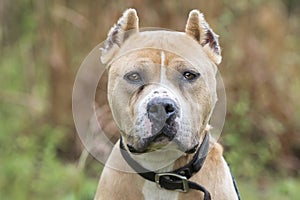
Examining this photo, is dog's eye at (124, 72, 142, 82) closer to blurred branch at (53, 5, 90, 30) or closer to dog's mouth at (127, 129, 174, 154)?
dog's mouth at (127, 129, 174, 154)

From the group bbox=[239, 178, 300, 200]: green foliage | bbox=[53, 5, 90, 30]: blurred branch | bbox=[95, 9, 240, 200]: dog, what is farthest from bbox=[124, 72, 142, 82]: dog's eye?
bbox=[53, 5, 90, 30]: blurred branch

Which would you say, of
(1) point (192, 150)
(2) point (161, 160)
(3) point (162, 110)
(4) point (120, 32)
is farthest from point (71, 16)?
(3) point (162, 110)

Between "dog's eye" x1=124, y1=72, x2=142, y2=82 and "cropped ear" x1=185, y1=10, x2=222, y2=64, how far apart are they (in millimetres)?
435

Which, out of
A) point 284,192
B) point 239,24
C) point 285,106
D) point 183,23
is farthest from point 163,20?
point 284,192

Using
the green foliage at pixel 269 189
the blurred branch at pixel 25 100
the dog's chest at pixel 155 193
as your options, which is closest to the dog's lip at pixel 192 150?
the dog's chest at pixel 155 193

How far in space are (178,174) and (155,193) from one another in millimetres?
160

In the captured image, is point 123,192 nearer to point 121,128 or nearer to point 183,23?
point 121,128

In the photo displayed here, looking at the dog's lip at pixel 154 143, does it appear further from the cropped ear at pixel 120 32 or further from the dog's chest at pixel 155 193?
the cropped ear at pixel 120 32

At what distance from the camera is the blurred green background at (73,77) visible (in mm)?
8008

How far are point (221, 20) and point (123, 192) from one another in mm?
4832

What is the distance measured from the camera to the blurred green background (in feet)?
26.3

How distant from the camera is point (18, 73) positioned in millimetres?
9969

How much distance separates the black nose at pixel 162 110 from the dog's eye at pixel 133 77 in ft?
0.95

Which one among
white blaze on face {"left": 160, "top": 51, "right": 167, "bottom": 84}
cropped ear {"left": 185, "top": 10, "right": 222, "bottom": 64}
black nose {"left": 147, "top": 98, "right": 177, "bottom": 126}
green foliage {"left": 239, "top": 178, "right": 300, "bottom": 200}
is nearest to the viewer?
black nose {"left": 147, "top": 98, "right": 177, "bottom": 126}
